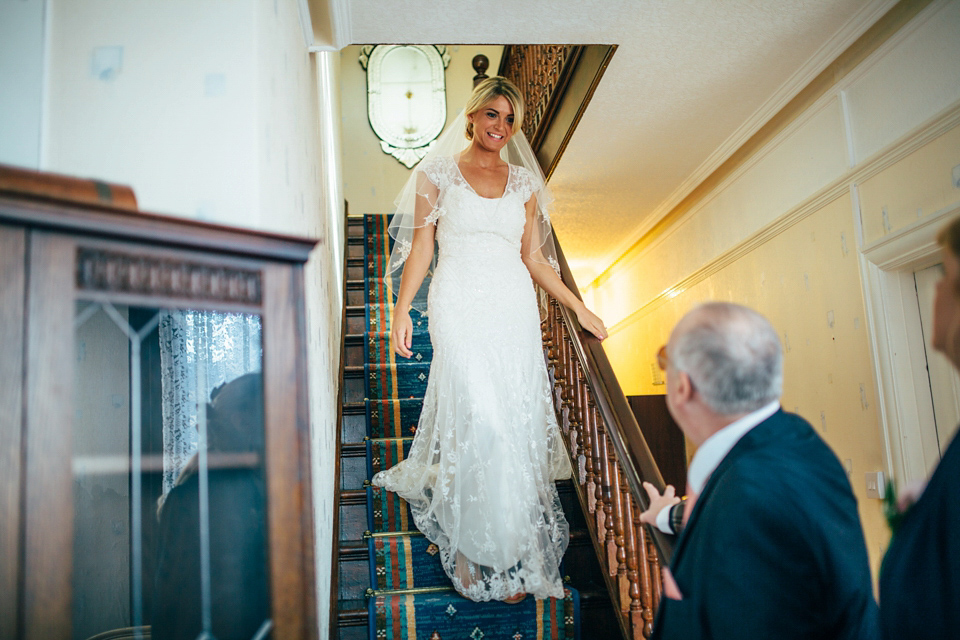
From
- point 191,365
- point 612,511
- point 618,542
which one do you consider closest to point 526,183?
point 612,511

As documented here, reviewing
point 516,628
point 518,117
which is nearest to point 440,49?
point 518,117

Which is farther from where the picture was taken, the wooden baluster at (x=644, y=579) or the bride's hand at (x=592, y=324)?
the bride's hand at (x=592, y=324)

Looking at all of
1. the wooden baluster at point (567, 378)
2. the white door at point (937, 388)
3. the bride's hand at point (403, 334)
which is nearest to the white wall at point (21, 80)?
the bride's hand at point (403, 334)

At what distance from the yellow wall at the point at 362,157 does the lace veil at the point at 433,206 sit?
3.44 meters

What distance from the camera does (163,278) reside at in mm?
924

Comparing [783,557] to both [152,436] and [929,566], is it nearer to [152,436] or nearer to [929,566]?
[929,566]

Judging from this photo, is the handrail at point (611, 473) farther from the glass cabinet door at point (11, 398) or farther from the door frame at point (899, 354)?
the glass cabinet door at point (11, 398)

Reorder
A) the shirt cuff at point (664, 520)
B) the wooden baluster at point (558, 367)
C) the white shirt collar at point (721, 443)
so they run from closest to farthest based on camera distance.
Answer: the white shirt collar at point (721, 443), the shirt cuff at point (664, 520), the wooden baluster at point (558, 367)

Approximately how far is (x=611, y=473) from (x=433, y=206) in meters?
1.31

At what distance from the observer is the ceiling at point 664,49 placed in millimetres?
3010

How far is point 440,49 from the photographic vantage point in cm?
722

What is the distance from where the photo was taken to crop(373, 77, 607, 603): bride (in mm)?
2621

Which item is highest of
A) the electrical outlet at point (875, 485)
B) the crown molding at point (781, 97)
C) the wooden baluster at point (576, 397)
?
the crown molding at point (781, 97)

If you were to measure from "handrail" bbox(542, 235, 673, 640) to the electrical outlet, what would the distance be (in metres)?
1.35
